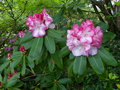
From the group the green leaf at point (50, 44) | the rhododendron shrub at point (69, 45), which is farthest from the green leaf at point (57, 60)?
the green leaf at point (50, 44)

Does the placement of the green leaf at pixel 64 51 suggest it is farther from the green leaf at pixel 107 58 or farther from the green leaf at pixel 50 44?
the green leaf at pixel 107 58

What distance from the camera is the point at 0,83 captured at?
1971mm

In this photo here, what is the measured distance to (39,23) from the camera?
1.42 metres

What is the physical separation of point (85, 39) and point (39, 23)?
362mm

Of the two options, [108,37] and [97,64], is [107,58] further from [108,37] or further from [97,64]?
[108,37]

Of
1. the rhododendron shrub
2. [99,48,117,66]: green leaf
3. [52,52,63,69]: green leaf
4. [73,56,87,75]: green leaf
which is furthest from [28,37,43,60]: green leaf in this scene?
[99,48,117,66]: green leaf

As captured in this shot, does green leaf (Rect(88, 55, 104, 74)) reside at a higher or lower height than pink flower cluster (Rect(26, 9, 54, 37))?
lower

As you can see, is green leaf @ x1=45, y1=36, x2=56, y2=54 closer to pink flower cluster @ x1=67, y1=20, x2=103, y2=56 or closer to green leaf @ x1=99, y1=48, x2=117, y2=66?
pink flower cluster @ x1=67, y1=20, x2=103, y2=56

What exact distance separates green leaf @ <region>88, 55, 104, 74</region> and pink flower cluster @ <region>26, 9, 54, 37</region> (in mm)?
391

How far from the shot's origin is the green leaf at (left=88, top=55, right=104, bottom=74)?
4.16 feet

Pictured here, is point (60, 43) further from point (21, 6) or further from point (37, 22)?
point (21, 6)

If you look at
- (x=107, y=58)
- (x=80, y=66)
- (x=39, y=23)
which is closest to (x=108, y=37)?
(x=107, y=58)

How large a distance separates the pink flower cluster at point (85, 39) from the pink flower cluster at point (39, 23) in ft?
0.72

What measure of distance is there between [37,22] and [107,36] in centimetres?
51
